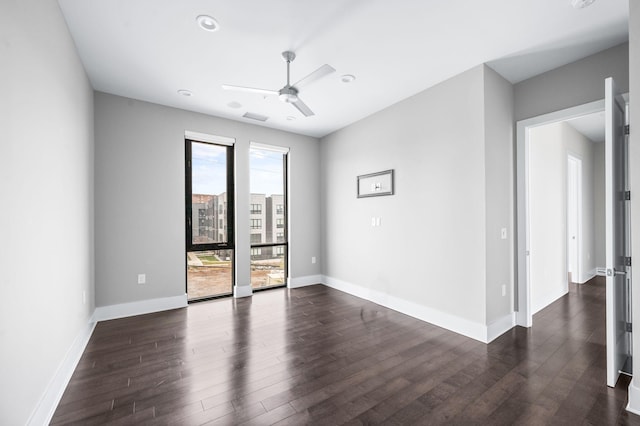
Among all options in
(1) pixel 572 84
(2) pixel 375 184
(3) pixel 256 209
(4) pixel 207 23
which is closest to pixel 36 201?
(4) pixel 207 23

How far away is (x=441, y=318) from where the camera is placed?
3.35 metres

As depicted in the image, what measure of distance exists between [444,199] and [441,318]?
1403mm

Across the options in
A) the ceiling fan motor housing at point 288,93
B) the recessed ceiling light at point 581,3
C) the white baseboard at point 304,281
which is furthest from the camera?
the white baseboard at point 304,281

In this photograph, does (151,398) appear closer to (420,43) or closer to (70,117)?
(70,117)

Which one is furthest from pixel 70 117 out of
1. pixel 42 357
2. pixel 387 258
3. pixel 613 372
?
pixel 613 372

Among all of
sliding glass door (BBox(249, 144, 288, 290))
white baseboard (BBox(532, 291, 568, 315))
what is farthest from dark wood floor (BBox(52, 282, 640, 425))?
sliding glass door (BBox(249, 144, 288, 290))

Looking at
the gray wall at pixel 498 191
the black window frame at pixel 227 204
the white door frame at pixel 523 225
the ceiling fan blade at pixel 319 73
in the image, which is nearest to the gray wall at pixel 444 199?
the gray wall at pixel 498 191

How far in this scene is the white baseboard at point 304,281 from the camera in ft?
17.2

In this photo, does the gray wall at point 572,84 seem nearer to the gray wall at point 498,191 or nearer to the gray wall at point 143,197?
the gray wall at point 498,191

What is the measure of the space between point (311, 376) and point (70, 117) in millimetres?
3023

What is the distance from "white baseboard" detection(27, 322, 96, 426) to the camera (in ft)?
5.64

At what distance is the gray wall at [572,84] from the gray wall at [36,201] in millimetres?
4316

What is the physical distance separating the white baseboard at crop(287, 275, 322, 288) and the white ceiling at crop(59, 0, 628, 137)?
3268mm

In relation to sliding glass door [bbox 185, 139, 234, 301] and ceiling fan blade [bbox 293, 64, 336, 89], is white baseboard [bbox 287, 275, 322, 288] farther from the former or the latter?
ceiling fan blade [bbox 293, 64, 336, 89]
